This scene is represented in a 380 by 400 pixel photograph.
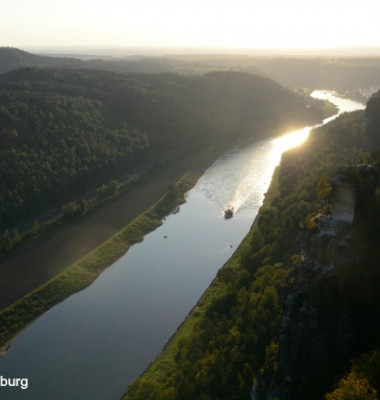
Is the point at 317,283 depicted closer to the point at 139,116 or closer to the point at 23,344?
the point at 23,344

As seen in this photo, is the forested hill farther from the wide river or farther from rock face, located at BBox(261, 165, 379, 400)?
rock face, located at BBox(261, 165, 379, 400)

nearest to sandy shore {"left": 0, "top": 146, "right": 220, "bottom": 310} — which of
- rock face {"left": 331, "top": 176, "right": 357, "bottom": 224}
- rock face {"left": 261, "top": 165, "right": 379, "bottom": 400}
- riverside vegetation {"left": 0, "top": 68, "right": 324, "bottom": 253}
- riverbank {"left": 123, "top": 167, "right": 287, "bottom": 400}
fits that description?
riverside vegetation {"left": 0, "top": 68, "right": 324, "bottom": 253}

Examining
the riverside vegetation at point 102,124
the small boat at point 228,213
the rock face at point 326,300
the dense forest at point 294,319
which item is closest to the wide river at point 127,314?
the small boat at point 228,213

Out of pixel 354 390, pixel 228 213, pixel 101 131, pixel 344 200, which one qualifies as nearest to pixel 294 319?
pixel 354 390

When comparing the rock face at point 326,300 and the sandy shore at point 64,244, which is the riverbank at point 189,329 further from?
the sandy shore at point 64,244

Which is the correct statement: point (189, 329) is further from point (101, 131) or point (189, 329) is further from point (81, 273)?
point (101, 131)
